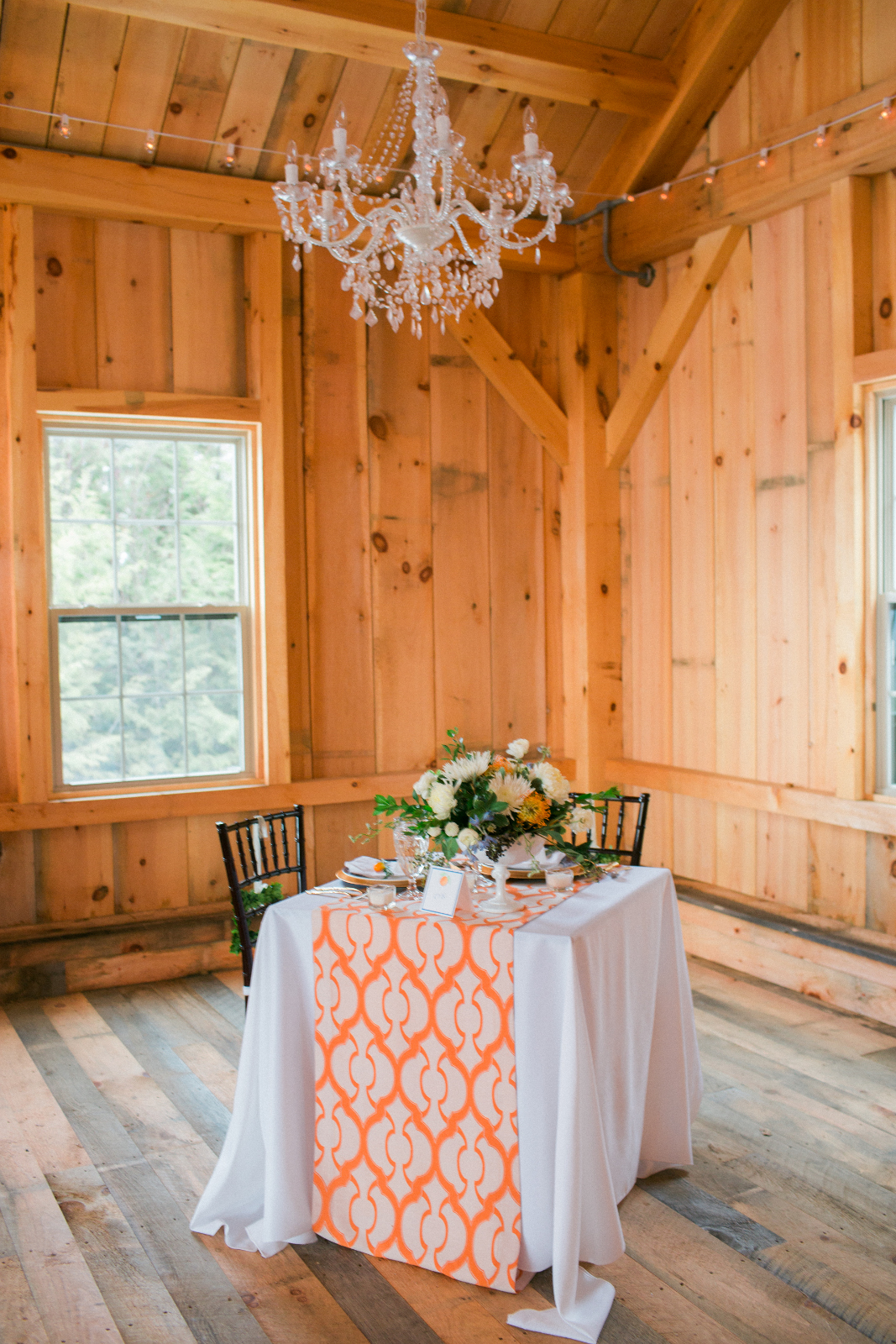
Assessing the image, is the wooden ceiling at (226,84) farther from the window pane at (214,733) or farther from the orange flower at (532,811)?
the orange flower at (532,811)

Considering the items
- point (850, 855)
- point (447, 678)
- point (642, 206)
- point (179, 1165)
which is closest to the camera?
point (179, 1165)

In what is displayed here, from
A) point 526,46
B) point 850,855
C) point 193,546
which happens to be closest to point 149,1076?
point 193,546

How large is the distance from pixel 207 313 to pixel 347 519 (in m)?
1.11

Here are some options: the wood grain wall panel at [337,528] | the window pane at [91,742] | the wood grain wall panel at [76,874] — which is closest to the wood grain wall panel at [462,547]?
the wood grain wall panel at [337,528]

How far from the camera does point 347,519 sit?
5.27 metres

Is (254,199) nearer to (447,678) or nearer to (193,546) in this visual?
(193,546)

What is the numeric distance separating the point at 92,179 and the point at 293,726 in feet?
8.08

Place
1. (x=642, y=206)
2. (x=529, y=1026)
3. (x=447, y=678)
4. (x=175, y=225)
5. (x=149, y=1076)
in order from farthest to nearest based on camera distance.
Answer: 1. (x=447, y=678)
2. (x=642, y=206)
3. (x=175, y=225)
4. (x=149, y=1076)
5. (x=529, y=1026)

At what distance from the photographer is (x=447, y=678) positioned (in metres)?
5.52

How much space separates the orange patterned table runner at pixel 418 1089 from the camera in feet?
8.32

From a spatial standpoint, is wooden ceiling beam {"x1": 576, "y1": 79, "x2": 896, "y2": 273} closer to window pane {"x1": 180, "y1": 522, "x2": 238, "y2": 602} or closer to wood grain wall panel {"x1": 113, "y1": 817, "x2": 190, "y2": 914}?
window pane {"x1": 180, "y1": 522, "x2": 238, "y2": 602}

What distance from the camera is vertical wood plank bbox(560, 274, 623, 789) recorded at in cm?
561

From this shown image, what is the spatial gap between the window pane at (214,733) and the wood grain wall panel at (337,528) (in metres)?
0.36

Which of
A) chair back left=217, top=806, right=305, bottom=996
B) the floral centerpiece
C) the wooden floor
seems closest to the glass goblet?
the floral centerpiece
